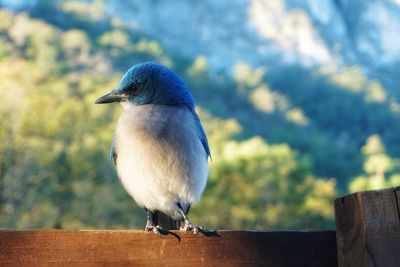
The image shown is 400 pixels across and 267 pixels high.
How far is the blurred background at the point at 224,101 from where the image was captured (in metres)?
18.9

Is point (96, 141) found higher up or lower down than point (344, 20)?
lower down

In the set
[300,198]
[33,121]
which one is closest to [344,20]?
[300,198]

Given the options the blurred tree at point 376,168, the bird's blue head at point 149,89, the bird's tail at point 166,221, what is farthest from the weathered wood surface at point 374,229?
the blurred tree at point 376,168

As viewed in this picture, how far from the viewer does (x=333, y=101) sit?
24688mm

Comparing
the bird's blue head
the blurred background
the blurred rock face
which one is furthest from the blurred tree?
the bird's blue head

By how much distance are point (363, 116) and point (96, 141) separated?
11019mm

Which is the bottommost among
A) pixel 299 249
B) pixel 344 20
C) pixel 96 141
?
pixel 299 249

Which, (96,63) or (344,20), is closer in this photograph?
(96,63)

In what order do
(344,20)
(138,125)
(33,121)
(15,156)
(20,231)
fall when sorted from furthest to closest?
(344,20), (33,121), (15,156), (138,125), (20,231)

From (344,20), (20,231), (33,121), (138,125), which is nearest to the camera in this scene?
(20,231)

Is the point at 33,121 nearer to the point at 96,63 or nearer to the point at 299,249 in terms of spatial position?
the point at 96,63

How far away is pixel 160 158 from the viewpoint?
265cm

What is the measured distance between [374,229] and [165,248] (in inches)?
22.1

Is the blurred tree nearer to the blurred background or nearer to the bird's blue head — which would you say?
the blurred background
